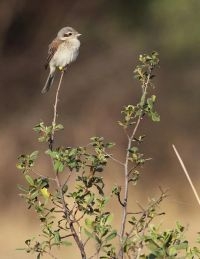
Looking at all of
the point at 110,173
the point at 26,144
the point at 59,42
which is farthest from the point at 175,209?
the point at 59,42

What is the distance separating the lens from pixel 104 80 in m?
13.8

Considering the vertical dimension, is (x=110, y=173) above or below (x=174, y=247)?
below

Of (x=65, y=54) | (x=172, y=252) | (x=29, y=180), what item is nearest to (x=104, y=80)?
(x=65, y=54)

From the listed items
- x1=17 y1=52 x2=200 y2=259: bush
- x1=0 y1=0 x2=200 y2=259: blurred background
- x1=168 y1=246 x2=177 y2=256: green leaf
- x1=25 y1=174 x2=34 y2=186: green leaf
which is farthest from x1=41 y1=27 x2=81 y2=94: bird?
x1=0 y1=0 x2=200 y2=259: blurred background

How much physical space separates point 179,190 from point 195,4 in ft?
10.2

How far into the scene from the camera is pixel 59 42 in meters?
6.95

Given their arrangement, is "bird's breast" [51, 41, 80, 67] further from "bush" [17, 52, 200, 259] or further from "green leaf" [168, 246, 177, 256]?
"green leaf" [168, 246, 177, 256]

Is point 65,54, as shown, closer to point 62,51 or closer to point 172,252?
point 62,51

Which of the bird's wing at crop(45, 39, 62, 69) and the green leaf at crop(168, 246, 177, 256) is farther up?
the green leaf at crop(168, 246, 177, 256)

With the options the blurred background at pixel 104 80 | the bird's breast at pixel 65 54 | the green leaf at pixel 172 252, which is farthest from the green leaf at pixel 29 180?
the blurred background at pixel 104 80

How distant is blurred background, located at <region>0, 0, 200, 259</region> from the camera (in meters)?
12.6

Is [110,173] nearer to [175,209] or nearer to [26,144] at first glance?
[175,209]

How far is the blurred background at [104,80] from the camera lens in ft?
41.2

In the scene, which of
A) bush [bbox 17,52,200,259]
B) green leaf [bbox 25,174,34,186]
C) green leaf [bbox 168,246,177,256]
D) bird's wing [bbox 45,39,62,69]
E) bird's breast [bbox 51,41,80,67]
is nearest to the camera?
green leaf [bbox 168,246,177,256]
